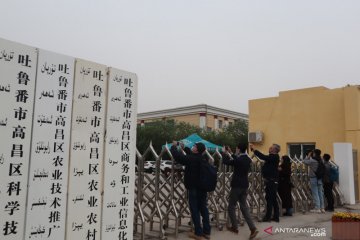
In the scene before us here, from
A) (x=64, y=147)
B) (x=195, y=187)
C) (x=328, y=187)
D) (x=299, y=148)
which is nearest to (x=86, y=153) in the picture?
(x=64, y=147)

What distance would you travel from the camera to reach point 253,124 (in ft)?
53.1

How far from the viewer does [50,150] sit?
314cm

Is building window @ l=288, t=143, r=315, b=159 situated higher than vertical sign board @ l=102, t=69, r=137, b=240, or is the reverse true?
building window @ l=288, t=143, r=315, b=159

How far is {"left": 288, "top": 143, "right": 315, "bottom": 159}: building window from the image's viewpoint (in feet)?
46.8

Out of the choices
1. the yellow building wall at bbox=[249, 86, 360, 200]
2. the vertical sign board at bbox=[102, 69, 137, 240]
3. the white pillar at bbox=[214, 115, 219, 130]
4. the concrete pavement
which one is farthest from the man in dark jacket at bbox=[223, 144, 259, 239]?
the white pillar at bbox=[214, 115, 219, 130]

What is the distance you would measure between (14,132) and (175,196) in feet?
14.4

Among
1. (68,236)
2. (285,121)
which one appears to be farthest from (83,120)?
(285,121)

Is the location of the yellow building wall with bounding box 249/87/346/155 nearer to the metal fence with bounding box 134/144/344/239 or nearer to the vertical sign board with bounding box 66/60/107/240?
the metal fence with bounding box 134/144/344/239

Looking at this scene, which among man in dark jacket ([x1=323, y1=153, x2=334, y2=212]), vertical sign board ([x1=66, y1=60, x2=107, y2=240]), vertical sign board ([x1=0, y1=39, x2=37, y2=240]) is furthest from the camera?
man in dark jacket ([x1=323, y1=153, x2=334, y2=212])

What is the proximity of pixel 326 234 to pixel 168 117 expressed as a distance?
38.1 metres

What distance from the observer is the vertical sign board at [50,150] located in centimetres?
304

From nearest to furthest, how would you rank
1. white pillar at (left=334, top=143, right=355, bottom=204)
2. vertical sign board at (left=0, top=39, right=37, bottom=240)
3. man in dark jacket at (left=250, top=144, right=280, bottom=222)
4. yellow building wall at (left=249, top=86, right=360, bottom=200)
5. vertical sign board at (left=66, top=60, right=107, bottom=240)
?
vertical sign board at (left=0, top=39, right=37, bottom=240), vertical sign board at (left=66, top=60, right=107, bottom=240), man in dark jacket at (left=250, top=144, right=280, bottom=222), white pillar at (left=334, top=143, right=355, bottom=204), yellow building wall at (left=249, top=86, right=360, bottom=200)

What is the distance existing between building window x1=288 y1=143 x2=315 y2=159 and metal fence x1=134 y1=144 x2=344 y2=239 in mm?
A: 4875

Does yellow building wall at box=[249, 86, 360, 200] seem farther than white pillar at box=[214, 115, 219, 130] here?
No
